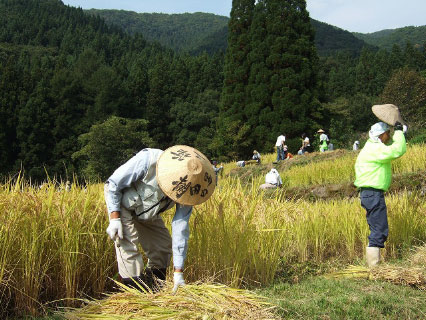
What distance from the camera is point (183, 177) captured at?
267 centimetres

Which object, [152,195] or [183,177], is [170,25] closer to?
[152,195]

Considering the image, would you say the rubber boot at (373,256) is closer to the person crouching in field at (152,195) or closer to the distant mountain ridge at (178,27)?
the person crouching in field at (152,195)

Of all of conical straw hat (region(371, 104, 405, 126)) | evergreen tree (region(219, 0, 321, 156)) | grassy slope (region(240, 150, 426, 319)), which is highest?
evergreen tree (region(219, 0, 321, 156))

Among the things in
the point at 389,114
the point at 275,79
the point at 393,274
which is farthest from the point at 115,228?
the point at 275,79

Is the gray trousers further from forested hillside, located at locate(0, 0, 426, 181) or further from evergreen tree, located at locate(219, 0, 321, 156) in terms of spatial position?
evergreen tree, located at locate(219, 0, 321, 156)

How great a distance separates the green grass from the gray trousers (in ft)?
2.20

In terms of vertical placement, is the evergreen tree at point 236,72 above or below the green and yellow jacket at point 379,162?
above

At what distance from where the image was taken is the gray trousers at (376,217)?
4.07 meters

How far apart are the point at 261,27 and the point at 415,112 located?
1227 centimetres

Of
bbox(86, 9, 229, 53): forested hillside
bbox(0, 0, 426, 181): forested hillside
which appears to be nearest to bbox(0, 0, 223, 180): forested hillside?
bbox(0, 0, 426, 181): forested hillside

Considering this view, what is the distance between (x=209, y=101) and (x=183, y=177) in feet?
136

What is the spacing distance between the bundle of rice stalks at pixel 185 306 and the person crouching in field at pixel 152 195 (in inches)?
8.7

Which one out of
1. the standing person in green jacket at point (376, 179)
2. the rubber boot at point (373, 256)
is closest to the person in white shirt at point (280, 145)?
the standing person in green jacket at point (376, 179)

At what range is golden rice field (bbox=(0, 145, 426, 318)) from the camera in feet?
9.71
